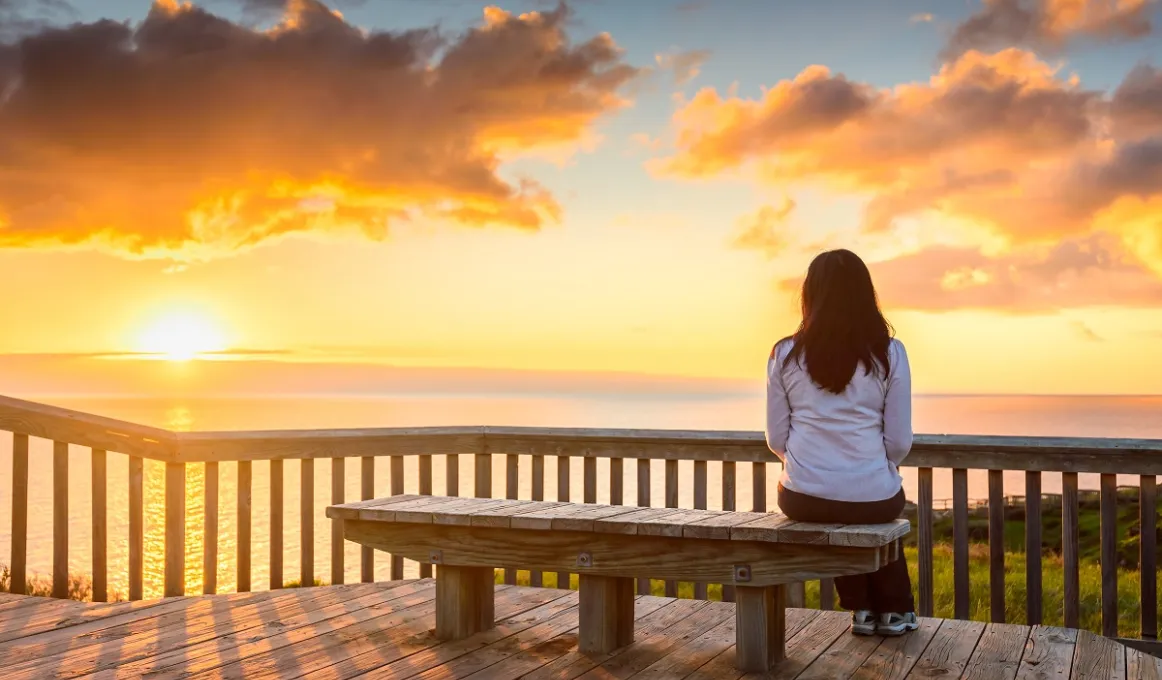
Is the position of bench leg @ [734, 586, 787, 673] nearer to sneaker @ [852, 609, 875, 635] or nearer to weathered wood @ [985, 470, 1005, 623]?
sneaker @ [852, 609, 875, 635]

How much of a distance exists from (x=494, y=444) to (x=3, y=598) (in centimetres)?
249

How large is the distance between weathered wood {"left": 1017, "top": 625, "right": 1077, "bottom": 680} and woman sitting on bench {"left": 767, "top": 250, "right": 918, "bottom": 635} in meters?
0.71

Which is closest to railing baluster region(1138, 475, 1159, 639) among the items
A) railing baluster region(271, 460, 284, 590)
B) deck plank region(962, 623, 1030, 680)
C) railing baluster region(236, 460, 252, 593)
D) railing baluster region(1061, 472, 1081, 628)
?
railing baluster region(1061, 472, 1081, 628)

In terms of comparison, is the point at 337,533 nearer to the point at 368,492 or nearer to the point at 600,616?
the point at 368,492

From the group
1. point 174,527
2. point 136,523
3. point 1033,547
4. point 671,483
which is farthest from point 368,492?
point 1033,547

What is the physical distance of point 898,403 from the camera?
3.64 meters

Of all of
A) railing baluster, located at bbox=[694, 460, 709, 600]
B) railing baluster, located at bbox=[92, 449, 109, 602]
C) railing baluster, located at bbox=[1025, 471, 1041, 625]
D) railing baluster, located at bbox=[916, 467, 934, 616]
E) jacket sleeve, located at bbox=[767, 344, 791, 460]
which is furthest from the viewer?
railing baluster, located at bbox=[694, 460, 709, 600]

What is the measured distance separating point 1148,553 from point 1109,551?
159 millimetres

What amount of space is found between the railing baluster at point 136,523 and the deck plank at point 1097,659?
410 cm

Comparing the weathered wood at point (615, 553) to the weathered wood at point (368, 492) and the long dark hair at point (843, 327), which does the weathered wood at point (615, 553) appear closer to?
the long dark hair at point (843, 327)

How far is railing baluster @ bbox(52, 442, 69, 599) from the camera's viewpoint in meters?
4.69

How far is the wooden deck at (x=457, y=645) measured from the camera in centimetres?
348

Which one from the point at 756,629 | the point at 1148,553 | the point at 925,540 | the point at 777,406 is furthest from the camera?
the point at 925,540

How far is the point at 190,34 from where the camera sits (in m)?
8.20
